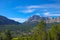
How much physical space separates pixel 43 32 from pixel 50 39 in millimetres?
4678

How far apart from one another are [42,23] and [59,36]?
7.41 meters

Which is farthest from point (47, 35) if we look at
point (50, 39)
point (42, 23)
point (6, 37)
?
point (6, 37)

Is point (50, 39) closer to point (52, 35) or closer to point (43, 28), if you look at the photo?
point (52, 35)

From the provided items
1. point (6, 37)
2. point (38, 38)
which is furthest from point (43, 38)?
point (6, 37)

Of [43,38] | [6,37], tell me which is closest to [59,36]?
[43,38]

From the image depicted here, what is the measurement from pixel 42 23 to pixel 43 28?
1665 mm

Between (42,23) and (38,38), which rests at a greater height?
(42,23)

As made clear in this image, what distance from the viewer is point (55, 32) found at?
203ft

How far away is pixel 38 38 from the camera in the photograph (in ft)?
194

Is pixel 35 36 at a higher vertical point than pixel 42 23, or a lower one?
lower

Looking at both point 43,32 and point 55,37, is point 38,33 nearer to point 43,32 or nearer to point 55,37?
point 43,32

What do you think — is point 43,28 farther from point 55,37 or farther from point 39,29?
point 55,37

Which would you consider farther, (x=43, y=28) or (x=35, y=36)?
(x=35, y=36)

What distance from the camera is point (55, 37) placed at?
6081cm
